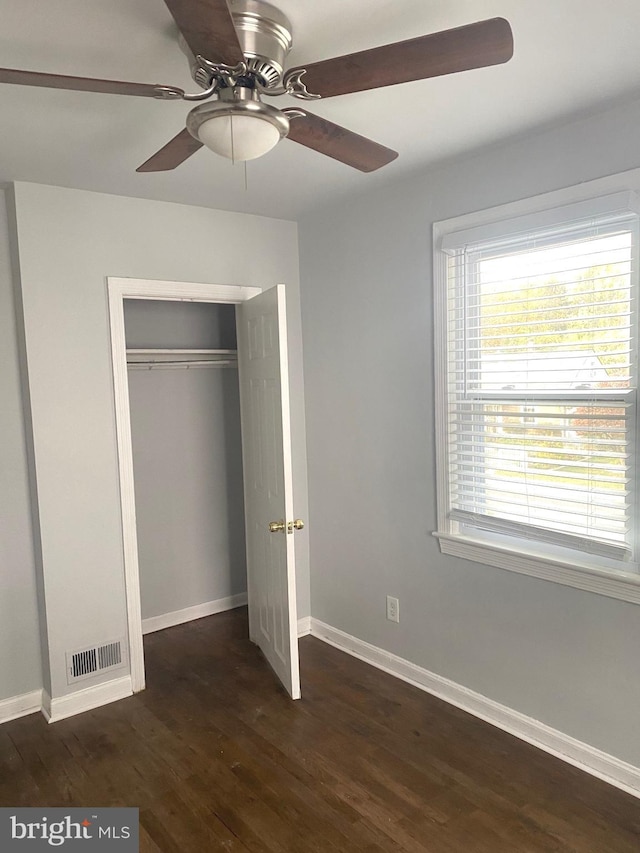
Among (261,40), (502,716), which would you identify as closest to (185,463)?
(502,716)

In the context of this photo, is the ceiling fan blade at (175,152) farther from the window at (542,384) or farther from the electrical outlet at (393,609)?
the electrical outlet at (393,609)

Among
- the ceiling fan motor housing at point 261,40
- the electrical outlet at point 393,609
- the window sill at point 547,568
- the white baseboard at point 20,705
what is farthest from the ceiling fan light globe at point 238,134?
the white baseboard at point 20,705

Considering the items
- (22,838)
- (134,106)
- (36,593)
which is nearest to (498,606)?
(22,838)

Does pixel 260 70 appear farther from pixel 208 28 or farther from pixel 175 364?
pixel 175 364

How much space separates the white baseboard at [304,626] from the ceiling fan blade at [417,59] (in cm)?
304

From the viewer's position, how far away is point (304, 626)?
3.83 m

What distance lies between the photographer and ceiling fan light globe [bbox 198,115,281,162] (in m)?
1.57

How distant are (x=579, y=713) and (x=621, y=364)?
4.57 ft

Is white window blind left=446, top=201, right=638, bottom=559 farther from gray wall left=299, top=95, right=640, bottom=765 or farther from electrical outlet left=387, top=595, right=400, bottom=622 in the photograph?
electrical outlet left=387, top=595, right=400, bottom=622

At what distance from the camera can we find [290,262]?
3.70 meters

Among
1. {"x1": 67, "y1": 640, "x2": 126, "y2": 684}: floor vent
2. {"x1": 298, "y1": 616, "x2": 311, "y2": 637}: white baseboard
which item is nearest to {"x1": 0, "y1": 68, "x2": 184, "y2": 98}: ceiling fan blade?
{"x1": 67, "y1": 640, "x2": 126, "y2": 684}: floor vent

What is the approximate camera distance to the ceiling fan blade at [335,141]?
1.75 metres

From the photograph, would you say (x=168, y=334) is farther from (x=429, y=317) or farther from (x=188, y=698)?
(x=188, y=698)

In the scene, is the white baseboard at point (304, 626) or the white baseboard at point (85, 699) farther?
the white baseboard at point (304, 626)
